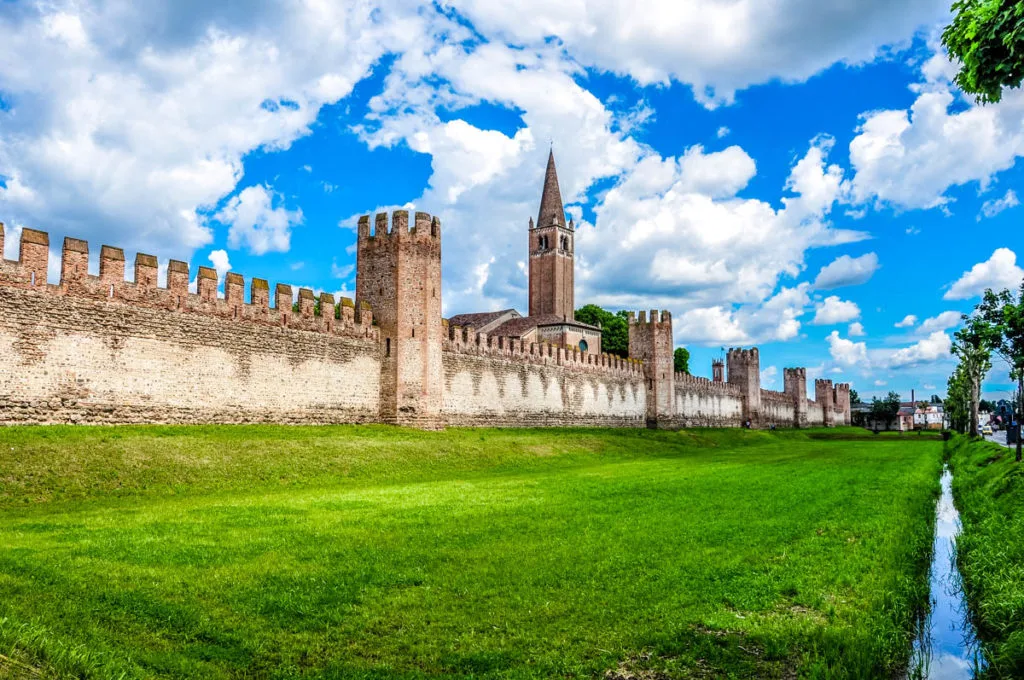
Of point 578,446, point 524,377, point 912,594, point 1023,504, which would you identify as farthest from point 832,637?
point 524,377

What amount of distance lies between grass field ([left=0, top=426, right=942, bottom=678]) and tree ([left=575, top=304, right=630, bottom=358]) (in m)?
66.6

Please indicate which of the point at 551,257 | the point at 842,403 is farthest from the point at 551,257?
the point at 842,403

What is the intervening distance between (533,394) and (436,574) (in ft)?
100

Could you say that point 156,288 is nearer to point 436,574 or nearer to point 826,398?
point 436,574

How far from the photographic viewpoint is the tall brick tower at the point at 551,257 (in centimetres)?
8994

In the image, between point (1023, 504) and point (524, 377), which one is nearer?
point (1023, 504)

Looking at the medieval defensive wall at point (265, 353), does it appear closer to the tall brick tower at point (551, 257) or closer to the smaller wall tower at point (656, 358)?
the smaller wall tower at point (656, 358)

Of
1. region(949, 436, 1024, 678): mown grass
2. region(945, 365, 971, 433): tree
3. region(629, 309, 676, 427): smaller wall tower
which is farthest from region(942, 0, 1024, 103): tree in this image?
region(945, 365, 971, 433): tree

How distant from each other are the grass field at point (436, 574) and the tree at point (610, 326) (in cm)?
6661

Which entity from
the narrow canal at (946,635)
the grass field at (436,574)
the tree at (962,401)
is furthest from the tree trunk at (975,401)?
the narrow canal at (946,635)

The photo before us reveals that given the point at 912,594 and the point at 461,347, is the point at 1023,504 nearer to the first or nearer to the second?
the point at 912,594

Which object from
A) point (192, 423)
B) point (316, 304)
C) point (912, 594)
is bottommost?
point (912, 594)

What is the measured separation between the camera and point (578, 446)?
105 feet

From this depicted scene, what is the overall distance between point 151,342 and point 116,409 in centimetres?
217
